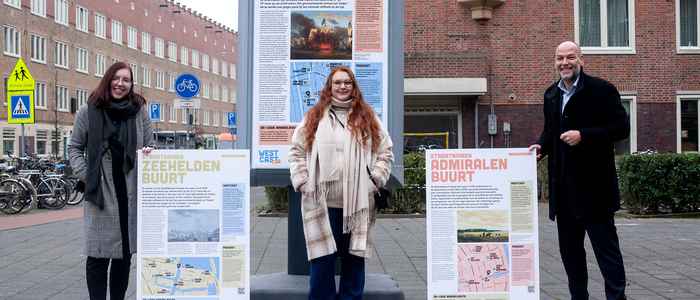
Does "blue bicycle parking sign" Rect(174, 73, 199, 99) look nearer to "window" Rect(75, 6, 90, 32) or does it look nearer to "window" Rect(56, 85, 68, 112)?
"window" Rect(56, 85, 68, 112)

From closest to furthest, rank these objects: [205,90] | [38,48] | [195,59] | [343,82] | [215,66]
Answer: [343,82] → [38,48] → [195,59] → [205,90] → [215,66]

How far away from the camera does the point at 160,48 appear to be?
64.3 metres

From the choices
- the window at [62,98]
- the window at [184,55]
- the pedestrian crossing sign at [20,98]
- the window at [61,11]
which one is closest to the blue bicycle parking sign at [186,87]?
the pedestrian crossing sign at [20,98]

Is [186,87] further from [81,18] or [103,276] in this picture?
[81,18]

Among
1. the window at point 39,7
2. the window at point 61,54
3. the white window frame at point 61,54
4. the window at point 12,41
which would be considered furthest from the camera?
the window at point 61,54

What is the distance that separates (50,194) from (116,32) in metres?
42.6

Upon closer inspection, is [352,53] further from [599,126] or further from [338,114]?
[599,126]

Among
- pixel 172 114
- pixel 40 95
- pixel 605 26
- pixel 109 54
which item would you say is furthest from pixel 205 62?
pixel 605 26

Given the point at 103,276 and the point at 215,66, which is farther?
the point at 215,66

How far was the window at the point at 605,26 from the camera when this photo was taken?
19.5m

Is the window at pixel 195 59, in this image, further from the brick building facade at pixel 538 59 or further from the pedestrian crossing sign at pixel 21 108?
the pedestrian crossing sign at pixel 21 108

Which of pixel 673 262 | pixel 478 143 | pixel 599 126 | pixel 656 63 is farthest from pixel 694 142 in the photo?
pixel 599 126

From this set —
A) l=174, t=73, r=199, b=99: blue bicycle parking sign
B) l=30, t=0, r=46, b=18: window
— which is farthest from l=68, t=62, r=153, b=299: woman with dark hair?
l=30, t=0, r=46, b=18: window

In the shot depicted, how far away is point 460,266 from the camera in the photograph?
4.96 metres
